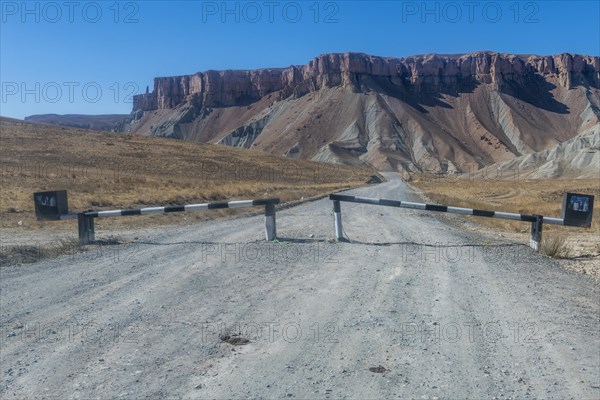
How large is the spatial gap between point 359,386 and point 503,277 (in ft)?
14.6

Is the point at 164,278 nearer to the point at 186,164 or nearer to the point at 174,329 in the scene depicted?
the point at 174,329

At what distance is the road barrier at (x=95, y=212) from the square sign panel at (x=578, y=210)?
5.71 m

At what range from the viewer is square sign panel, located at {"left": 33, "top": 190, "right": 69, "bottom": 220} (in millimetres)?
12398

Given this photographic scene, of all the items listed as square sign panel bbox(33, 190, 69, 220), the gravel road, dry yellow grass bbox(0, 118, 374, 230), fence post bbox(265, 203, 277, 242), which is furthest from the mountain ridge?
the gravel road

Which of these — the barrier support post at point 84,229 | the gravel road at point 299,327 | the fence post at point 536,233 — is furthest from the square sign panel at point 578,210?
the barrier support post at point 84,229

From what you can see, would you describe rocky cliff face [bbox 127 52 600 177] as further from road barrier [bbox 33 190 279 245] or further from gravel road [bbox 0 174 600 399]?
gravel road [bbox 0 174 600 399]

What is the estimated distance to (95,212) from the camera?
38.9 feet

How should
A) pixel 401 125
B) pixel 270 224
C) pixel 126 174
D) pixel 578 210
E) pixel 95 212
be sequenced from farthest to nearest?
pixel 401 125, pixel 126 174, pixel 95 212, pixel 270 224, pixel 578 210

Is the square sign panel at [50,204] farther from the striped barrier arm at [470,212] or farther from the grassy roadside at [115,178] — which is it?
the striped barrier arm at [470,212]

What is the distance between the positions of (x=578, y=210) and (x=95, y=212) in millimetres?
9765

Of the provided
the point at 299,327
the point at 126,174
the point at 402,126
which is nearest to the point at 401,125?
the point at 402,126

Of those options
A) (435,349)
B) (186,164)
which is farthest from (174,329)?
(186,164)

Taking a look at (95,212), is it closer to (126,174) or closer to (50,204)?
(50,204)

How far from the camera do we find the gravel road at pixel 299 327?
431cm
